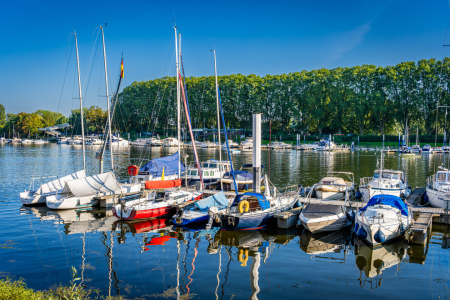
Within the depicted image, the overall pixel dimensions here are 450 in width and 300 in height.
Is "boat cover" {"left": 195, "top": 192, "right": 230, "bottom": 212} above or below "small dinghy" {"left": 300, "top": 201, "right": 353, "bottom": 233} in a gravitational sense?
above

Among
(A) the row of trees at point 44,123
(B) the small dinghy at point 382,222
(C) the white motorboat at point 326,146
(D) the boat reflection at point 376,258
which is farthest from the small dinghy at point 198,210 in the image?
(A) the row of trees at point 44,123

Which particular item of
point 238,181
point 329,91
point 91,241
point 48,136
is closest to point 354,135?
point 329,91

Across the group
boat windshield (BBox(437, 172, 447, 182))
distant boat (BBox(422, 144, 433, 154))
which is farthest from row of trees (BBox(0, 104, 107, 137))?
boat windshield (BBox(437, 172, 447, 182))

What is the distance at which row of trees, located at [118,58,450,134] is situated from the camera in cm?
10175

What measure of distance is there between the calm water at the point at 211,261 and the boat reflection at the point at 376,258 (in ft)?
0.14

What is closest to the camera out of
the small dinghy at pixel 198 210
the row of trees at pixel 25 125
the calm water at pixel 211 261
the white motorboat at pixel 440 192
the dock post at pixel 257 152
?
the calm water at pixel 211 261

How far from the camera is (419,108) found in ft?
334

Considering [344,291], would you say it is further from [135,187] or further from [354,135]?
[354,135]

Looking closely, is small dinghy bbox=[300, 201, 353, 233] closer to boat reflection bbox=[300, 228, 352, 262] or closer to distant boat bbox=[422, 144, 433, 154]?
boat reflection bbox=[300, 228, 352, 262]

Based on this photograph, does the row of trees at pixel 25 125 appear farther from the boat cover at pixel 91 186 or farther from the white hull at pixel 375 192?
the white hull at pixel 375 192

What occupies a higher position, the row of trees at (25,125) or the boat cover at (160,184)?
the row of trees at (25,125)

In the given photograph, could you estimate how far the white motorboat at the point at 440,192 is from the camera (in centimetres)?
2526

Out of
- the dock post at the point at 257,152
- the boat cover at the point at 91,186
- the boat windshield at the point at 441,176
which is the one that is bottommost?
the boat cover at the point at 91,186

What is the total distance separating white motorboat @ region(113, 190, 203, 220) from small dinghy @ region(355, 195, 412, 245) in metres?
12.5
